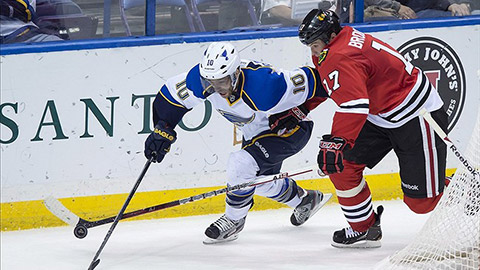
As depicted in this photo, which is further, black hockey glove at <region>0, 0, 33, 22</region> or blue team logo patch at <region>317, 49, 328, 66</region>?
black hockey glove at <region>0, 0, 33, 22</region>

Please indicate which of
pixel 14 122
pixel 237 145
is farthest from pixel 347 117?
pixel 14 122

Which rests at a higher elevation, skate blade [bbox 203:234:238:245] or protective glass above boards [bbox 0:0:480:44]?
protective glass above boards [bbox 0:0:480:44]

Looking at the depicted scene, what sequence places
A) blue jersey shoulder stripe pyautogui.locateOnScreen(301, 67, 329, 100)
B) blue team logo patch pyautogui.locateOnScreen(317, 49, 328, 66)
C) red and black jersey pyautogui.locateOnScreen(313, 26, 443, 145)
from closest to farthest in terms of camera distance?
1. red and black jersey pyautogui.locateOnScreen(313, 26, 443, 145)
2. blue team logo patch pyautogui.locateOnScreen(317, 49, 328, 66)
3. blue jersey shoulder stripe pyautogui.locateOnScreen(301, 67, 329, 100)

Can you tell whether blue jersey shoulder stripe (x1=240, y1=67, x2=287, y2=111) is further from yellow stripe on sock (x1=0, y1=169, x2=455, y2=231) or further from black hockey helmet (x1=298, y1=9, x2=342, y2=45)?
yellow stripe on sock (x1=0, y1=169, x2=455, y2=231)

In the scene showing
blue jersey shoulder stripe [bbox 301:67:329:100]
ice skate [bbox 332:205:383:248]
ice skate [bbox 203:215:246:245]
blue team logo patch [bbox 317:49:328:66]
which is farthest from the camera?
ice skate [bbox 203:215:246:245]

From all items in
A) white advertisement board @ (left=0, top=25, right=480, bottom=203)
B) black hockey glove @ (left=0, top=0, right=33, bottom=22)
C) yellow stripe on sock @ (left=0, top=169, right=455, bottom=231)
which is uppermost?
black hockey glove @ (left=0, top=0, right=33, bottom=22)

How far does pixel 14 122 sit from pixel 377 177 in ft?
5.83

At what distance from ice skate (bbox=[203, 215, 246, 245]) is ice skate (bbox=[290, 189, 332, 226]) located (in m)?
0.31

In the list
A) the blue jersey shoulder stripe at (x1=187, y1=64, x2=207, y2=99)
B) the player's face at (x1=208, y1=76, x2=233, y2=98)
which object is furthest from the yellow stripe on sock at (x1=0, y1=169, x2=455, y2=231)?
the player's face at (x1=208, y1=76, x2=233, y2=98)

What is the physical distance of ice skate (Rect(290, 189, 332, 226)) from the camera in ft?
13.3

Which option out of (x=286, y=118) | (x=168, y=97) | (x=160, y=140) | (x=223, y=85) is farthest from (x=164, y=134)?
(x=286, y=118)

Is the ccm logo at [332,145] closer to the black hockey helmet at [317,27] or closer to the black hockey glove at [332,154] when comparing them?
the black hockey glove at [332,154]

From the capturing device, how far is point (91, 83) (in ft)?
13.3

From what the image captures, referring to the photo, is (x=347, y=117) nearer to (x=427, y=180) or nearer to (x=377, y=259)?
(x=427, y=180)
